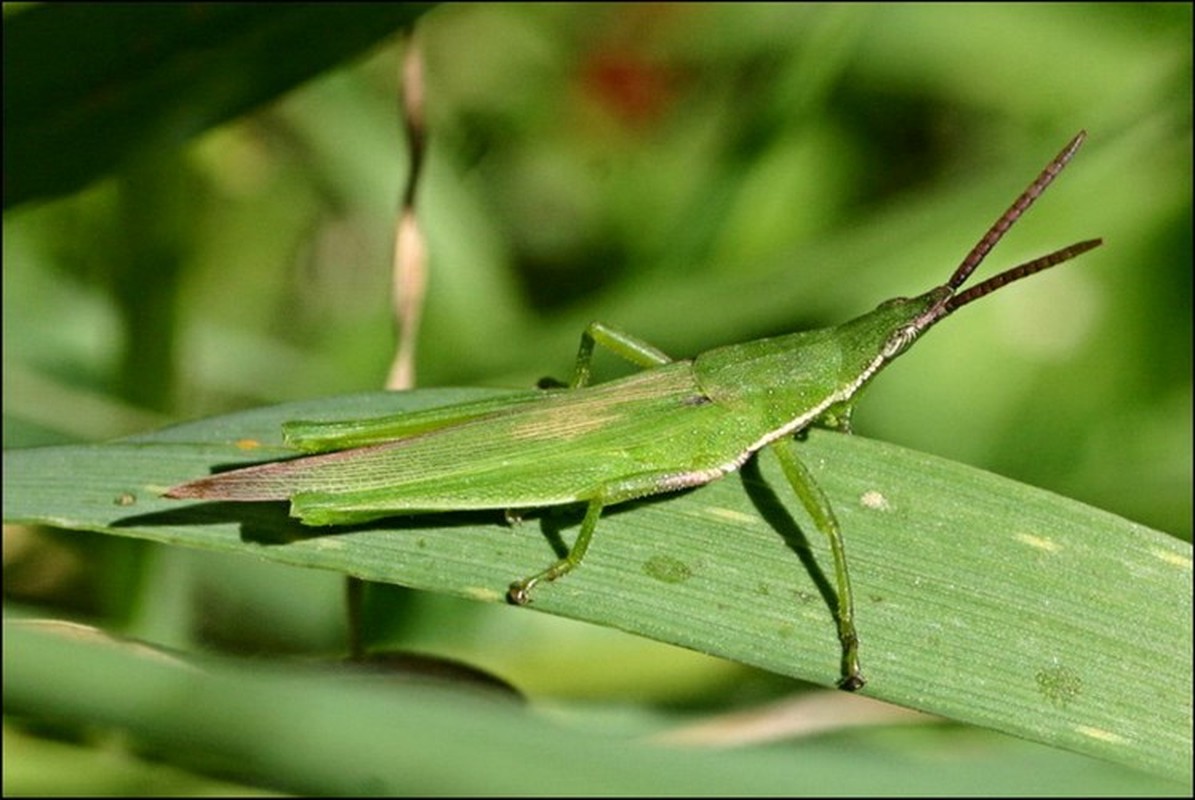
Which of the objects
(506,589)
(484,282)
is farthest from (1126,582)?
(484,282)

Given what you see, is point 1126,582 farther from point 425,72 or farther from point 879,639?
point 425,72

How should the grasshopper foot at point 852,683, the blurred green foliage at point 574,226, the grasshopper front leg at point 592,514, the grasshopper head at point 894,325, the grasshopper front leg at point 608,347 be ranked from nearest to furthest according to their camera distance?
the grasshopper foot at point 852,683 → the grasshopper front leg at point 592,514 → the grasshopper head at point 894,325 → the grasshopper front leg at point 608,347 → the blurred green foliage at point 574,226

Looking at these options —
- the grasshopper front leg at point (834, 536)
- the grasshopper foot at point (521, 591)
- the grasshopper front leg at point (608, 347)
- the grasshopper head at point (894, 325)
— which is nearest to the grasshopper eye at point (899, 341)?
the grasshopper head at point (894, 325)

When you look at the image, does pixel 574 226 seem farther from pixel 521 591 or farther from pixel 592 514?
pixel 521 591

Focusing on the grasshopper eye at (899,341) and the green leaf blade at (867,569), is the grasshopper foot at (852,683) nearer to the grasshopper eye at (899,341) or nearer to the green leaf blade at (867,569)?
the green leaf blade at (867,569)

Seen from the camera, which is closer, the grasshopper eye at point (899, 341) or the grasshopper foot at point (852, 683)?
the grasshopper foot at point (852, 683)

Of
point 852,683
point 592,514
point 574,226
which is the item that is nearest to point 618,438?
point 592,514

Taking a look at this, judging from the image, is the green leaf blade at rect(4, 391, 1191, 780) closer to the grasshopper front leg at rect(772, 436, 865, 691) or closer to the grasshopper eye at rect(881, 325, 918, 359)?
the grasshopper front leg at rect(772, 436, 865, 691)
